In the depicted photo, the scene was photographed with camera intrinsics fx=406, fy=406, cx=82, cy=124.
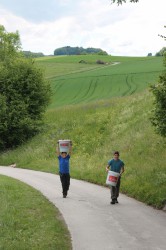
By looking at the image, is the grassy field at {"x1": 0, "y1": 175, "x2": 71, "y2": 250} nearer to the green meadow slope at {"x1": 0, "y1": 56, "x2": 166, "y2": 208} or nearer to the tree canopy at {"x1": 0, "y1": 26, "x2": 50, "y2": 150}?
the green meadow slope at {"x1": 0, "y1": 56, "x2": 166, "y2": 208}

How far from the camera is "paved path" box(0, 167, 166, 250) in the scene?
30.6ft

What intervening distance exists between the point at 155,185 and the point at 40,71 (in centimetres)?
2748

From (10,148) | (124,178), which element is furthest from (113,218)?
(10,148)

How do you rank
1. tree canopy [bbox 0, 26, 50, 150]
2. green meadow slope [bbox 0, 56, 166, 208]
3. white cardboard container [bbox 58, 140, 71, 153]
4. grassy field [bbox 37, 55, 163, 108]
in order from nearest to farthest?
white cardboard container [bbox 58, 140, 71, 153]
green meadow slope [bbox 0, 56, 166, 208]
tree canopy [bbox 0, 26, 50, 150]
grassy field [bbox 37, 55, 163, 108]

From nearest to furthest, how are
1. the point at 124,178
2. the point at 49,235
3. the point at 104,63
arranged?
the point at 49,235 < the point at 124,178 < the point at 104,63

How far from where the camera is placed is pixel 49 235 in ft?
31.4

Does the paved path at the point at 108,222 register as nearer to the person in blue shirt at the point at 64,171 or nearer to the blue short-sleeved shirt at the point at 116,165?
the person in blue shirt at the point at 64,171

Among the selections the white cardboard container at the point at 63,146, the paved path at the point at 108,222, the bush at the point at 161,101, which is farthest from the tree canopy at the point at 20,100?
the bush at the point at 161,101

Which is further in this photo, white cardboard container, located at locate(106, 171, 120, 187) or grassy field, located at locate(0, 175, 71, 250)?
white cardboard container, located at locate(106, 171, 120, 187)

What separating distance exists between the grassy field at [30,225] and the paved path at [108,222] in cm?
35

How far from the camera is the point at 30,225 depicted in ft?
34.2

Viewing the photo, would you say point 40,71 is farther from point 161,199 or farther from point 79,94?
point 161,199

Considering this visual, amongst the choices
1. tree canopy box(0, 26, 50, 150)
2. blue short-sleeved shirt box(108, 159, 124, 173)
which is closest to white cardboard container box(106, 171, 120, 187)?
blue short-sleeved shirt box(108, 159, 124, 173)

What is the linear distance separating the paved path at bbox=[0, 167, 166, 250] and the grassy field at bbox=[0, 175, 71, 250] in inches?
13.8
